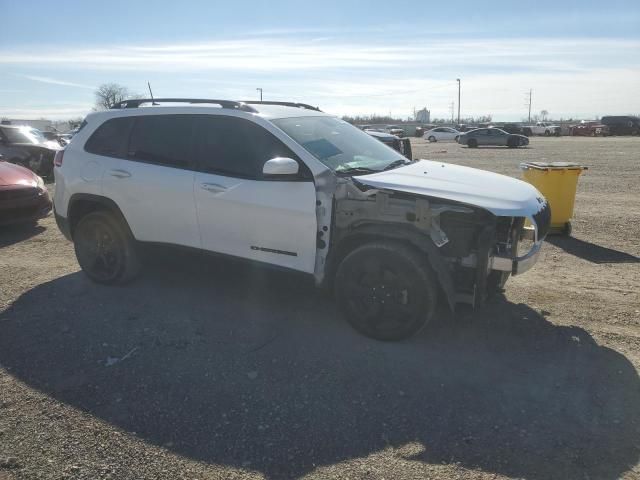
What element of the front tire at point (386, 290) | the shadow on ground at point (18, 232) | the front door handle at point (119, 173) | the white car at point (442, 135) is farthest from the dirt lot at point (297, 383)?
the white car at point (442, 135)

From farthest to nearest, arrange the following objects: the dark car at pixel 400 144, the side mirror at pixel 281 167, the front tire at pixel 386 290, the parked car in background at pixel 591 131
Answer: the parked car in background at pixel 591 131, the dark car at pixel 400 144, the side mirror at pixel 281 167, the front tire at pixel 386 290

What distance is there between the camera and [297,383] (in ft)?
11.5

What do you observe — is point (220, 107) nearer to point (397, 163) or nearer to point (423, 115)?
point (397, 163)

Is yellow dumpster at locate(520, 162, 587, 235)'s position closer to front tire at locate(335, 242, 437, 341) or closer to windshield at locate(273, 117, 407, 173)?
windshield at locate(273, 117, 407, 173)

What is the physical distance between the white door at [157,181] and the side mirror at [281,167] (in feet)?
3.22

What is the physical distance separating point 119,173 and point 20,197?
3684mm

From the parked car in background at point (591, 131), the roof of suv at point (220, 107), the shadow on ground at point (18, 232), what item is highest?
the parked car in background at point (591, 131)

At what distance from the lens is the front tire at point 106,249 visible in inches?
201

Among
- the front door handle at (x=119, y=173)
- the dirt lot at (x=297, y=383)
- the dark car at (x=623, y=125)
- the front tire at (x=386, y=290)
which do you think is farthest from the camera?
the dark car at (x=623, y=125)

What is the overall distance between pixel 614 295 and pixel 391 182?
2798mm

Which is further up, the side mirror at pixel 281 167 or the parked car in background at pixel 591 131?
the parked car in background at pixel 591 131

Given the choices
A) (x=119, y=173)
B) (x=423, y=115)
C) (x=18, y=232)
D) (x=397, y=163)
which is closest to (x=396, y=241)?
(x=397, y=163)

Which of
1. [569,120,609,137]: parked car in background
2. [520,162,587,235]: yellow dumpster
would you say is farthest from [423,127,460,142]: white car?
[520,162,587,235]: yellow dumpster

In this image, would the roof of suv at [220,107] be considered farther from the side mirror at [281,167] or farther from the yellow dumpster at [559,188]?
the yellow dumpster at [559,188]
